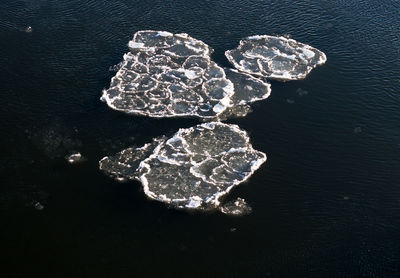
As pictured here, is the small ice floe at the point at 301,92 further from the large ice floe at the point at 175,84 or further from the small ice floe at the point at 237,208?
the small ice floe at the point at 237,208

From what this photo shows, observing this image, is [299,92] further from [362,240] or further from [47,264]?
[47,264]

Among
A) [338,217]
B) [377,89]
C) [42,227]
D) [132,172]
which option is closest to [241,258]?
[338,217]

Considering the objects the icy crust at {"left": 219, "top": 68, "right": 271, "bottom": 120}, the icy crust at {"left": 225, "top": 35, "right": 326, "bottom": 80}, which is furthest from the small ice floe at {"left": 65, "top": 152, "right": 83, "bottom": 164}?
the icy crust at {"left": 225, "top": 35, "right": 326, "bottom": 80}

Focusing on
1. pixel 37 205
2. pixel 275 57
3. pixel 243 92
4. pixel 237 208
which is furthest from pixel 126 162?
pixel 275 57

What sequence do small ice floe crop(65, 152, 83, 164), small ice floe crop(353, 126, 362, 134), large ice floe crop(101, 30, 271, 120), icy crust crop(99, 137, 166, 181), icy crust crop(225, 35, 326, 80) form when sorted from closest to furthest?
1. icy crust crop(99, 137, 166, 181)
2. small ice floe crop(65, 152, 83, 164)
3. small ice floe crop(353, 126, 362, 134)
4. large ice floe crop(101, 30, 271, 120)
5. icy crust crop(225, 35, 326, 80)

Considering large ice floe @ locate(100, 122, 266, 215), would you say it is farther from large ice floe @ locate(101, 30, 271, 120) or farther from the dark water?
large ice floe @ locate(101, 30, 271, 120)

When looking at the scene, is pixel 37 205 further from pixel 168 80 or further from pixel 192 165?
pixel 168 80

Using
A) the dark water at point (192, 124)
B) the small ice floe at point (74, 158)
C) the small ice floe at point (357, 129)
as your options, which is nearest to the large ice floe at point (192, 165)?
the dark water at point (192, 124)
